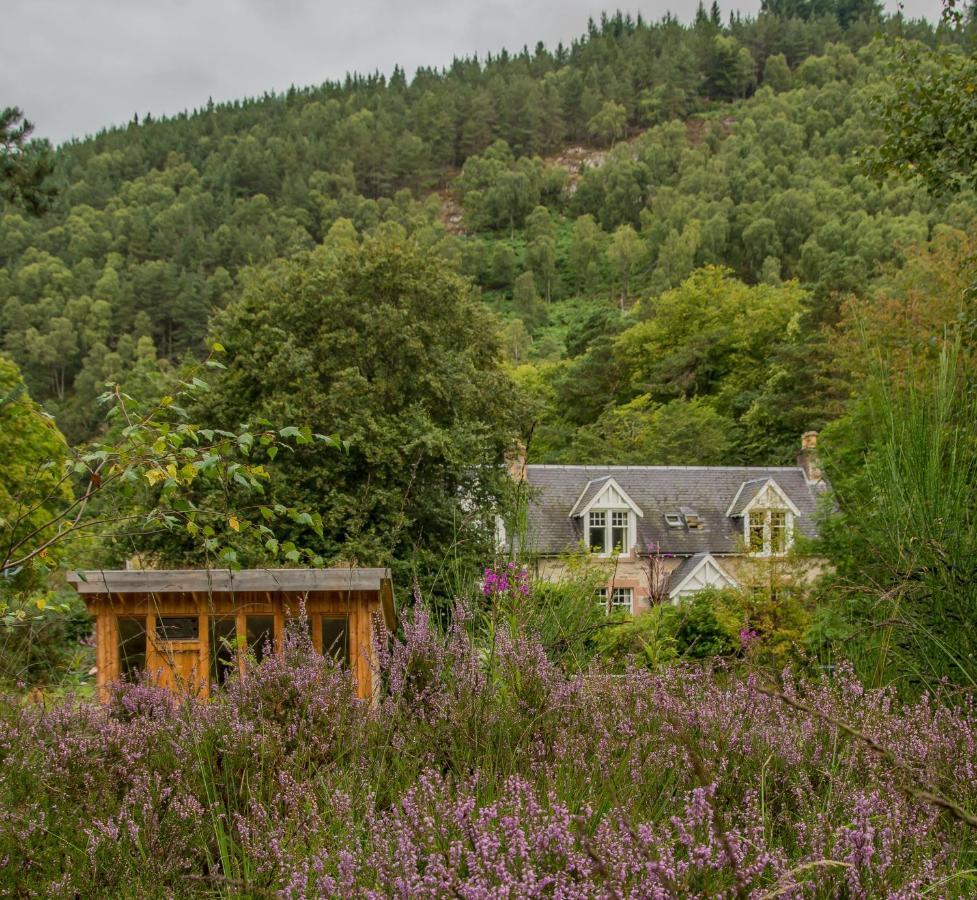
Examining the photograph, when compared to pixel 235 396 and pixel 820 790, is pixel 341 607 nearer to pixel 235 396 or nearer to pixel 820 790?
pixel 820 790

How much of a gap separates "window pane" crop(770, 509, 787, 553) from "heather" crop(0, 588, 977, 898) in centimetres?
1239

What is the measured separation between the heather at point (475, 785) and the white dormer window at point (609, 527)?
2242 centimetres

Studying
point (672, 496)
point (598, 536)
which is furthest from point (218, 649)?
point (672, 496)

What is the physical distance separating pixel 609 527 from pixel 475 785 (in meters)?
23.5

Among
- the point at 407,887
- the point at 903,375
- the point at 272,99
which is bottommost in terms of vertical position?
the point at 407,887

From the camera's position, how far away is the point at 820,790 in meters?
2.16

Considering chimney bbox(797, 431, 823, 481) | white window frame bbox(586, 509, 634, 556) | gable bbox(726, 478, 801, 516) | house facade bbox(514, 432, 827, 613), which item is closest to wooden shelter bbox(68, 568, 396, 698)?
house facade bbox(514, 432, 827, 613)

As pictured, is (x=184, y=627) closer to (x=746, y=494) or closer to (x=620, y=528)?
(x=620, y=528)

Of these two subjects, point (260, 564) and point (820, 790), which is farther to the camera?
point (260, 564)

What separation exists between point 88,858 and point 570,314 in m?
104

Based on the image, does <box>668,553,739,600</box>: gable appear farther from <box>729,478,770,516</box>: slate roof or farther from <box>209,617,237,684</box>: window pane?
<box>209,617,237,684</box>: window pane

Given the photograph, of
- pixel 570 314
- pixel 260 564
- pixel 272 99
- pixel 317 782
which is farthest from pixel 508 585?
pixel 272 99

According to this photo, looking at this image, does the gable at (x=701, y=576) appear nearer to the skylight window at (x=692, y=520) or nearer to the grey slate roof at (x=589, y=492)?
the skylight window at (x=692, y=520)

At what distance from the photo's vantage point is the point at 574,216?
448 ft
